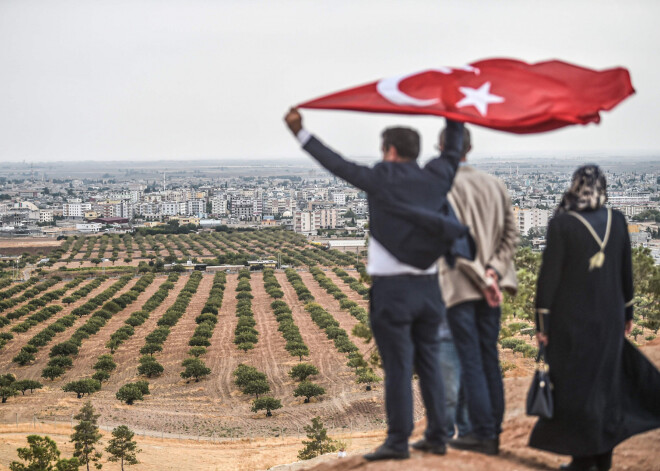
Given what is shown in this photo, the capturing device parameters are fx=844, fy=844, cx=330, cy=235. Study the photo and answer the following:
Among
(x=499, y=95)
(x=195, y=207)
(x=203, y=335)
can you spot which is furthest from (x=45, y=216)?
(x=499, y=95)

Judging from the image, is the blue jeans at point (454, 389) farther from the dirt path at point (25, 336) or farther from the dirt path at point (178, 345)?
the dirt path at point (25, 336)

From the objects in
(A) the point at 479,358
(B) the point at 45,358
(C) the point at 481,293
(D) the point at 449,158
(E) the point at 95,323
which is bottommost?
(B) the point at 45,358

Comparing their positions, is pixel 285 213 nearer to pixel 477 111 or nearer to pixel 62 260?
pixel 62 260

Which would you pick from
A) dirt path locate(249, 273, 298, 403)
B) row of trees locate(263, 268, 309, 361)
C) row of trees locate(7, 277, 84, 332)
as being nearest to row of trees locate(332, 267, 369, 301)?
row of trees locate(263, 268, 309, 361)

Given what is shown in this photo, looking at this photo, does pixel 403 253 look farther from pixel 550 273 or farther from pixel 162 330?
pixel 162 330

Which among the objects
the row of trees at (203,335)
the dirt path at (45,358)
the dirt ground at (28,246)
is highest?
the row of trees at (203,335)

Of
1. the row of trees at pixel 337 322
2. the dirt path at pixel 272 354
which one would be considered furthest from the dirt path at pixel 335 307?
the dirt path at pixel 272 354
